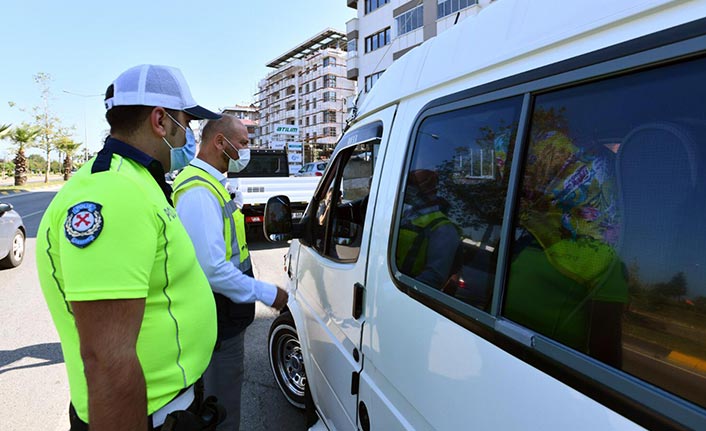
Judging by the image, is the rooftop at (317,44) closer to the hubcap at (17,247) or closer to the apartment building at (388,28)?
the apartment building at (388,28)

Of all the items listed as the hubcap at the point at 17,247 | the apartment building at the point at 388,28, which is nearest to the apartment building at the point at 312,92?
the apartment building at the point at 388,28

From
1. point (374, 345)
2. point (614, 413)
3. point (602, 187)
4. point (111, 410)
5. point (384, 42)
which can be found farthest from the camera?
point (384, 42)

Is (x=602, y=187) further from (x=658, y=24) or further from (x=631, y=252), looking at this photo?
(x=658, y=24)

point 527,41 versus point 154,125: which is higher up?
point 527,41

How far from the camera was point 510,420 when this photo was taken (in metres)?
0.97

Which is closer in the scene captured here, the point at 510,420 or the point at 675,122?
the point at 675,122

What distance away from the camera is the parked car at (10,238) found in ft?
21.8

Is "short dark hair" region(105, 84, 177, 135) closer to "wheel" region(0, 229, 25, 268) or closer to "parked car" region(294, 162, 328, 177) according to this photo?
"wheel" region(0, 229, 25, 268)

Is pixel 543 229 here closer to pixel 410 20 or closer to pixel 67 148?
pixel 410 20

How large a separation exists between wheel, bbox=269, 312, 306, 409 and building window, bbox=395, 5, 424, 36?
27.5 m

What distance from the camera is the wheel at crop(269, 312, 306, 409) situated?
2998 mm

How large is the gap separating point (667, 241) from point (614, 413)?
360 millimetres

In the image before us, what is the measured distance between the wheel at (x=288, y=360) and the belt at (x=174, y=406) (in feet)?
4.91

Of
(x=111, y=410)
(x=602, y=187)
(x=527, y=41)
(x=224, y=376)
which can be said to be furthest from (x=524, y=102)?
(x=224, y=376)
